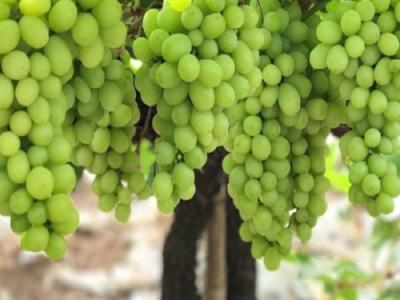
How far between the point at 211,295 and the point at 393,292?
60 centimetres

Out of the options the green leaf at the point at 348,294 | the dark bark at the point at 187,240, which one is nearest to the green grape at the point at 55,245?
the dark bark at the point at 187,240

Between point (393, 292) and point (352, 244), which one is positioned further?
point (352, 244)

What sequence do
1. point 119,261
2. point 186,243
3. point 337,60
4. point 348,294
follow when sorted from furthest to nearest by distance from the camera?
point 119,261, point 348,294, point 186,243, point 337,60

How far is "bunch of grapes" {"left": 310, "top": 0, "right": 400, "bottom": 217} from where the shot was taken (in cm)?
46

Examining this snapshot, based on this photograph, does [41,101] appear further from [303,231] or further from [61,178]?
[303,231]

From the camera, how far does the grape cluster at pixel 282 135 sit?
0.50 m

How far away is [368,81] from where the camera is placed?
1.53 ft

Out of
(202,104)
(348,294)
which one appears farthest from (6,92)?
(348,294)

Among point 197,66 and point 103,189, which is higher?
point 197,66

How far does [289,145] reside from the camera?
0.52m

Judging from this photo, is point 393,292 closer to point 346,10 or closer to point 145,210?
point 346,10

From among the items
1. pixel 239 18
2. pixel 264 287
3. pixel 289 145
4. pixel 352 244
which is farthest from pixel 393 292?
pixel 352 244

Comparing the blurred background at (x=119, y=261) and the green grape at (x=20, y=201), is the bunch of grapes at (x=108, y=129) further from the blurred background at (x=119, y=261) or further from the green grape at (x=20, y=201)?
the blurred background at (x=119, y=261)

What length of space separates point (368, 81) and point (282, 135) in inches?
3.2
